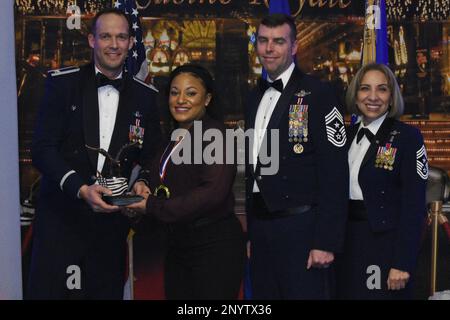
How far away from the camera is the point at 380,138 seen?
331 centimetres

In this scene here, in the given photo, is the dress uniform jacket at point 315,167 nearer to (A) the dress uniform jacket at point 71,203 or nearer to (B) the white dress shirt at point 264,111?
(B) the white dress shirt at point 264,111

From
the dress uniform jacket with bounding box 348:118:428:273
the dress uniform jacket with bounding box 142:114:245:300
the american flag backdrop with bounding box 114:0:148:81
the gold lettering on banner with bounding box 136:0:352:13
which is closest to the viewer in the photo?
the dress uniform jacket with bounding box 142:114:245:300

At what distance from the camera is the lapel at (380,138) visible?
3.28 m

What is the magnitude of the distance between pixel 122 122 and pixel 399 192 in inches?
55.6

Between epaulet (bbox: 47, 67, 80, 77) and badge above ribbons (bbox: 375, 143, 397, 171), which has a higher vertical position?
epaulet (bbox: 47, 67, 80, 77)

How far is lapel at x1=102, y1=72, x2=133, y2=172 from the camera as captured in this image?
10.8 feet

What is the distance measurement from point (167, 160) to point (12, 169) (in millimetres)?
1145

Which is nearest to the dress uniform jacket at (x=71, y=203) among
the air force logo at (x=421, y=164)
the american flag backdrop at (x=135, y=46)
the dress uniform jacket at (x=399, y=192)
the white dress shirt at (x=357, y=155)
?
the american flag backdrop at (x=135, y=46)

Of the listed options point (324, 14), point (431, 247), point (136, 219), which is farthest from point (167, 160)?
point (431, 247)

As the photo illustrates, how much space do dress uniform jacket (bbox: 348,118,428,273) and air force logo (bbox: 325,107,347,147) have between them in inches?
8.8

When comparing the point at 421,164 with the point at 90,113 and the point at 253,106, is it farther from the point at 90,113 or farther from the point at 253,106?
the point at 90,113

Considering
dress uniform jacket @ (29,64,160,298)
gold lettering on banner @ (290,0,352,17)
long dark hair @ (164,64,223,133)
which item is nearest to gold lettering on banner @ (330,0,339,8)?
gold lettering on banner @ (290,0,352,17)

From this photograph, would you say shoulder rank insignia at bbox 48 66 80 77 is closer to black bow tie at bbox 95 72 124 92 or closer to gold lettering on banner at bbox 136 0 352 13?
black bow tie at bbox 95 72 124 92

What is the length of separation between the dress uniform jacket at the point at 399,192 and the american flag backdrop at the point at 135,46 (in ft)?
5.46
